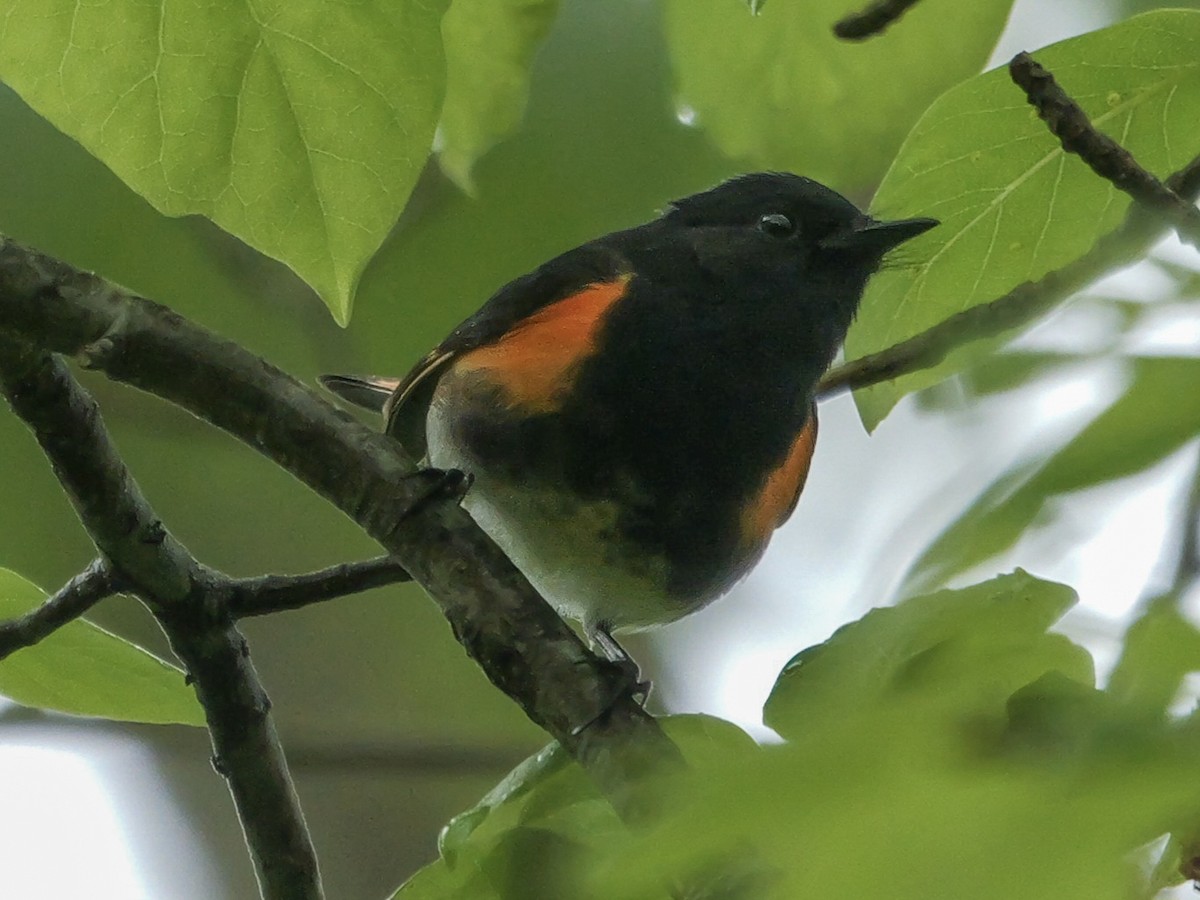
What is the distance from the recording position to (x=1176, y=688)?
32 cm

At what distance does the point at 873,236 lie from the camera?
1.95 metres

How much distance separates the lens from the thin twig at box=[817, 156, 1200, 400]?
1044mm

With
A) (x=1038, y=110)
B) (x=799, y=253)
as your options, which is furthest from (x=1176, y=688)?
(x=799, y=253)

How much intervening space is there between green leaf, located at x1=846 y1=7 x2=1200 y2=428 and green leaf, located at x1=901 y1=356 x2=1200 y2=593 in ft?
2.73

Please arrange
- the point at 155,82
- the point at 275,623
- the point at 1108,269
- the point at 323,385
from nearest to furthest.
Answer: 1. the point at 1108,269
2. the point at 155,82
3. the point at 323,385
4. the point at 275,623

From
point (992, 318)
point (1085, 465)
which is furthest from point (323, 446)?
point (1085, 465)

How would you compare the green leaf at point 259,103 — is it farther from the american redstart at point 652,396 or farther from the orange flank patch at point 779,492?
the orange flank patch at point 779,492

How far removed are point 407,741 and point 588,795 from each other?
201 centimetres

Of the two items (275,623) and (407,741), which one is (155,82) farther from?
(275,623)

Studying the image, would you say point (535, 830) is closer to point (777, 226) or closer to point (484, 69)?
point (484, 69)

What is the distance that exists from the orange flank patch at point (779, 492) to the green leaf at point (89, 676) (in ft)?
2.79

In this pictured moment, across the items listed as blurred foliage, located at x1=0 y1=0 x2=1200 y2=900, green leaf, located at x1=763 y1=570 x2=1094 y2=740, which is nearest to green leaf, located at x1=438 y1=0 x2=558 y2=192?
blurred foliage, located at x1=0 y1=0 x2=1200 y2=900

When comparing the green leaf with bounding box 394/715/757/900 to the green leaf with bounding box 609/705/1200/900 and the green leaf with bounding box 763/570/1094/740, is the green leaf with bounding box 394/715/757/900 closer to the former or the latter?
the green leaf with bounding box 763/570/1094/740

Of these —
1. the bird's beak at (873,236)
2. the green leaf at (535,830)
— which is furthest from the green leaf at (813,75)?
the green leaf at (535,830)
